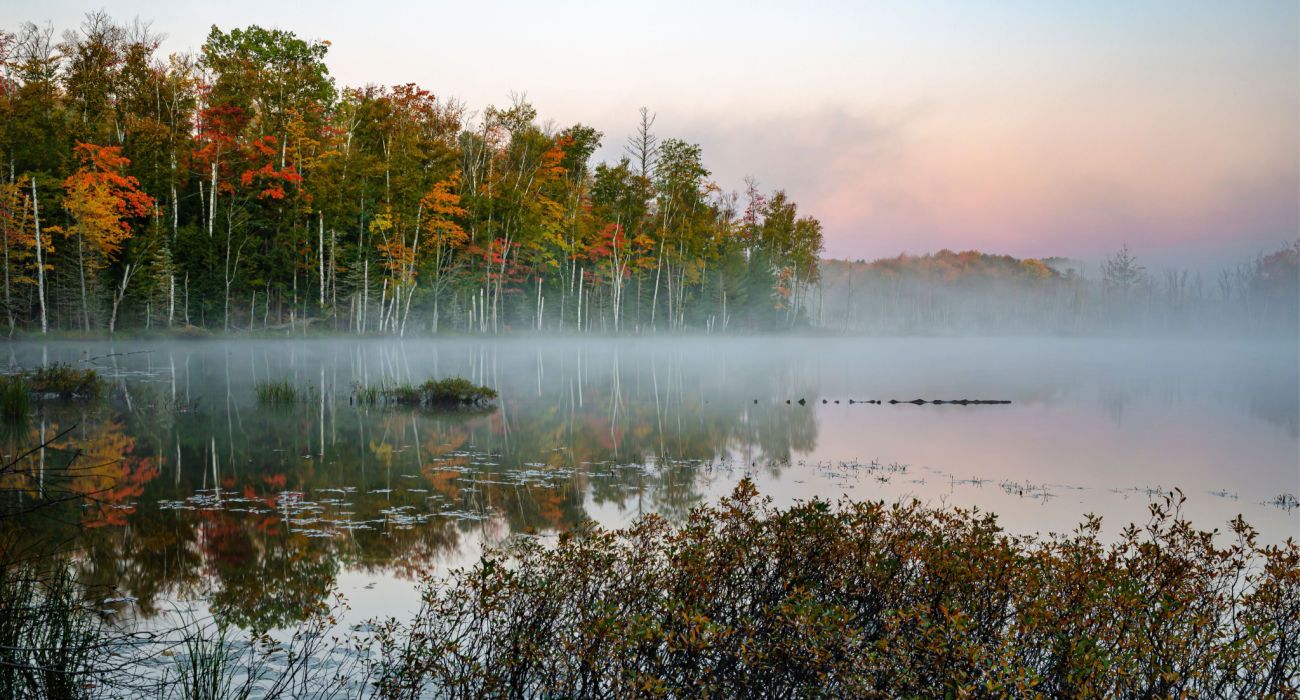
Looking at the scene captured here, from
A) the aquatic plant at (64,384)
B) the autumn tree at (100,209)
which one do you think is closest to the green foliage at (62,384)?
the aquatic plant at (64,384)

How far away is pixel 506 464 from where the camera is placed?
1491cm

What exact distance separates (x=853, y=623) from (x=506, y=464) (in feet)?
33.7

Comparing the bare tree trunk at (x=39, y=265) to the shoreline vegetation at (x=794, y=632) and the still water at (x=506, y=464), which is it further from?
the shoreline vegetation at (x=794, y=632)

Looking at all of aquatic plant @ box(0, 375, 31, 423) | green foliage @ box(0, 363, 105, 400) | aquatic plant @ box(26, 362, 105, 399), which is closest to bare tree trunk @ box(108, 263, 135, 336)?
green foliage @ box(0, 363, 105, 400)

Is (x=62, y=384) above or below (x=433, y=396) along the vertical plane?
above

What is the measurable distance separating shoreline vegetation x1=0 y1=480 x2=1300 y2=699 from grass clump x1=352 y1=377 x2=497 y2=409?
16375 mm

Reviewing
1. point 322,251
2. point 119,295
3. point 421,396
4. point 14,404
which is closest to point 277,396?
point 421,396

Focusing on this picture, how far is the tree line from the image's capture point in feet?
145

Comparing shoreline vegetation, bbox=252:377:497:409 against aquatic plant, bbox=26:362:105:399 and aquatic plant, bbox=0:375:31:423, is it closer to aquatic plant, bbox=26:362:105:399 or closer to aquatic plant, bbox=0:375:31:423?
aquatic plant, bbox=26:362:105:399

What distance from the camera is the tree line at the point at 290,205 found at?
145ft

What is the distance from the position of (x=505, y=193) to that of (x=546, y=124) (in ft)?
29.8

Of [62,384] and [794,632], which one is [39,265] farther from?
[794,632]

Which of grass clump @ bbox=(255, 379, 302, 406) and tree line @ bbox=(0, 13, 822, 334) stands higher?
tree line @ bbox=(0, 13, 822, 334)

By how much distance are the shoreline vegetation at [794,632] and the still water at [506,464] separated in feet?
3.29
